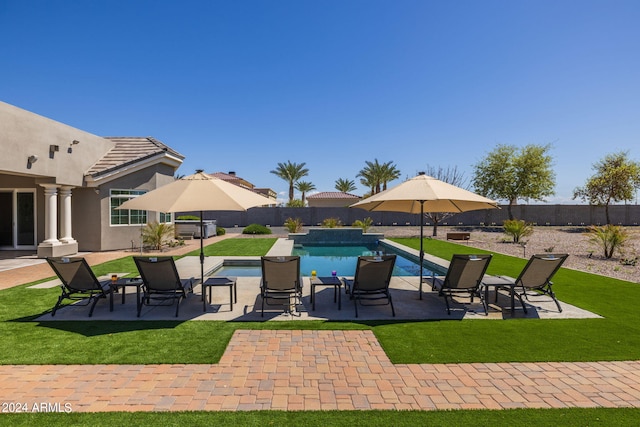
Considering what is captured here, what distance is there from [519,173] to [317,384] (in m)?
36.3

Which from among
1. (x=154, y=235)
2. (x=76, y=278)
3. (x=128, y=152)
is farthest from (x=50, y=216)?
(x=76, y=278)

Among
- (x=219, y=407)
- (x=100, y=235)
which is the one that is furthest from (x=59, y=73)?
(x=219, y=407)

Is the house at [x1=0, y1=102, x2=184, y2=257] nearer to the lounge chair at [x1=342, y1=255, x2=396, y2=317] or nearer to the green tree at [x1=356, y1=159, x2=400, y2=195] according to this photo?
the lounge chair at [x1=342, y1=255, x2=396, y2=317]

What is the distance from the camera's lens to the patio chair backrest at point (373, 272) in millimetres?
6012

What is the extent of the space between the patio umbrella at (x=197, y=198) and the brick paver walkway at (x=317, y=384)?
2.59m

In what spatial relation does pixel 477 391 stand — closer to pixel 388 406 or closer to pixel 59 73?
pixel 388 406

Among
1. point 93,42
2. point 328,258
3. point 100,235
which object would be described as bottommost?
point 328,258

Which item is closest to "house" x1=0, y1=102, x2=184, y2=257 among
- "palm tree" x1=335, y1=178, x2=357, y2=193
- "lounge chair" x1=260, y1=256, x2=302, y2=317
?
"lounge chair" x1=260, y1=256, x2=302, y2=317

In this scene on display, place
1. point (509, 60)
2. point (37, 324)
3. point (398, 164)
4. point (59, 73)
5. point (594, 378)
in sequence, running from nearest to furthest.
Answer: point (594, 378), point (37, 324), point (509, 60), point (59, 73), point (398, 164)

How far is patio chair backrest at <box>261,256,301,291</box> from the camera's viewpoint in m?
5.98

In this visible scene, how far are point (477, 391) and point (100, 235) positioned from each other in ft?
54.1

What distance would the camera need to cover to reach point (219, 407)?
3.15 meters

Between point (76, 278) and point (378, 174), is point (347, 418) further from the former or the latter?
point (378, 174)

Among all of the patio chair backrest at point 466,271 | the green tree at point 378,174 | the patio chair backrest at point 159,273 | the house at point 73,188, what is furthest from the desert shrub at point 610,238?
the green tree at point 378,174
